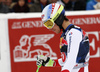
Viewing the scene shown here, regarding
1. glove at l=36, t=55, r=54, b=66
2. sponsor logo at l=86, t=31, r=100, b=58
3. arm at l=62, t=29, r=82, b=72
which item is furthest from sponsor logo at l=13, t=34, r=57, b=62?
arm at l=62, t=29, r=82, b=72

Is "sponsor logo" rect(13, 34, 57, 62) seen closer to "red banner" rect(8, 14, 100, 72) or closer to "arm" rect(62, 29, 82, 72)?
"red banner" rect(8, 14, 100, 72)

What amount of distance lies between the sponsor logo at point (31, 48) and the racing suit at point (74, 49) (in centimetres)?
267

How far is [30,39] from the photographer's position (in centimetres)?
575

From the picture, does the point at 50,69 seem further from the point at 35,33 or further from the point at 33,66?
the point at 35,33

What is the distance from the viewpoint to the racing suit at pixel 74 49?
112 inches

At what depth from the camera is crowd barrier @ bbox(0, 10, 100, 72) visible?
5719 mm

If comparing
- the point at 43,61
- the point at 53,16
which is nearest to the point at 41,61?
the point at 43,61

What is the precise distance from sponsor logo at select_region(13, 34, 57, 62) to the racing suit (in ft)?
8.75

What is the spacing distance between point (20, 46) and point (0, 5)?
1843 mm

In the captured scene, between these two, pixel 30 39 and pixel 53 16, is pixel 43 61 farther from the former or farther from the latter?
pixel 30 39

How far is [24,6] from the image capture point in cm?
707

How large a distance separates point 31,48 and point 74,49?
9.80ft

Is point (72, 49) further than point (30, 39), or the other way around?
point (30, 39)

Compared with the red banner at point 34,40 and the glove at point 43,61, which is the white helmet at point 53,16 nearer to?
the glove at point 43,61
